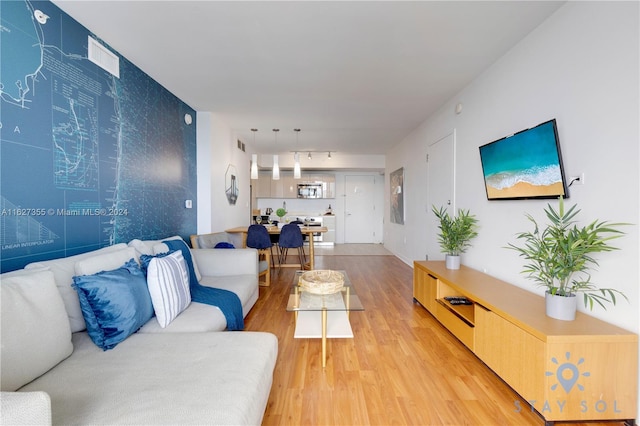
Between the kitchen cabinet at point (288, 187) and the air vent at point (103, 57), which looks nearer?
the air vent at point (103, 57)

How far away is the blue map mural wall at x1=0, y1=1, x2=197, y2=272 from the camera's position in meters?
1.64

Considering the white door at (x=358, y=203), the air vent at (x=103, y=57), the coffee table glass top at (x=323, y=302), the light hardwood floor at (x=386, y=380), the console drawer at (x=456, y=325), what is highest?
the air vent at (x=103, y=57)

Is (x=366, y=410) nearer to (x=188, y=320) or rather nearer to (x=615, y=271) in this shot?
(x=188, y=320)

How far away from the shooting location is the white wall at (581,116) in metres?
1.52

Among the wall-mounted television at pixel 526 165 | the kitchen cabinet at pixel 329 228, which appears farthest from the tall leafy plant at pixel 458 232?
the kitchen cabinet at pixel 329 228

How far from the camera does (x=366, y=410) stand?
160 cm

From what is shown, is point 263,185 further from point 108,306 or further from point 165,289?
point 108,306

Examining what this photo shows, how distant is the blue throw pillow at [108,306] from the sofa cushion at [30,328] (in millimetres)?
139

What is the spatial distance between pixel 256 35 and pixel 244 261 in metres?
2.09

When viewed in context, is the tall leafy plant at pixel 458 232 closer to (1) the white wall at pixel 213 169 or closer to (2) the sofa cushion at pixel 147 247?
(2) the sofa cushion at pixel 147 247

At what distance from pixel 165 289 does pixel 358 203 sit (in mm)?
7267

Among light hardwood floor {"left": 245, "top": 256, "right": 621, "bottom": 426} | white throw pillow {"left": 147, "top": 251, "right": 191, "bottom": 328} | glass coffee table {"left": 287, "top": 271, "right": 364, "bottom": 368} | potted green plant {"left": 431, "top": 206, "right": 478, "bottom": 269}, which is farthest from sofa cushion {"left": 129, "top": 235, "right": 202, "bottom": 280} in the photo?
potted green plant {"left": 431, "top": 206, "right": 478, "bottom": 269}

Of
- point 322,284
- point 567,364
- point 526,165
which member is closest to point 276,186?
point 322,284

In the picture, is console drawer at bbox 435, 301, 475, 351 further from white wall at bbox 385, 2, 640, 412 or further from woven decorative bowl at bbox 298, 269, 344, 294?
woven decorative bowl at bbox 298, 269, 344, 294
